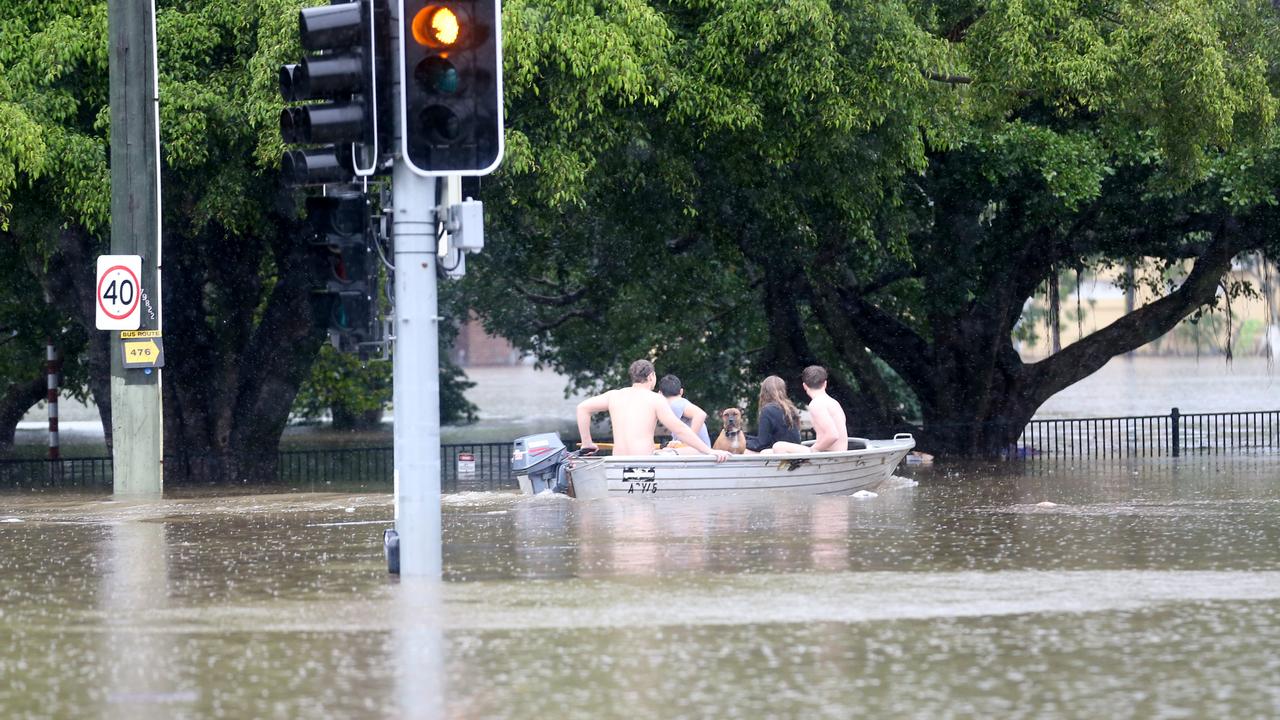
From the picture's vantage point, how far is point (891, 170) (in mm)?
22125

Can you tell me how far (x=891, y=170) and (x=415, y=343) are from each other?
12.2 meters

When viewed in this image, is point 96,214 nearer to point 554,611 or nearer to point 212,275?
point 212,275

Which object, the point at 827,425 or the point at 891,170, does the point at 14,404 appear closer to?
the point at 891,170

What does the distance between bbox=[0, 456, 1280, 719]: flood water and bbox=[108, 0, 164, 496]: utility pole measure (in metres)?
2.75

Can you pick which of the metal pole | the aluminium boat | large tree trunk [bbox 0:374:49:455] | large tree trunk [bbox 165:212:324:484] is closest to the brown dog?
the aluminium boat

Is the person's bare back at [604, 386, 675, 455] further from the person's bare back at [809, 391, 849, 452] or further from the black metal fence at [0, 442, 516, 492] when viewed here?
the black metal fence at [0, 442, 516, 492]

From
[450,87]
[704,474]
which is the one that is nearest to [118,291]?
[704,474]

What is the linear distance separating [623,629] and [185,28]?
524 inches

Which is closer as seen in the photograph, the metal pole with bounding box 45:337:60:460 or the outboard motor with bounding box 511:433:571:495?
the outboard motor with bounding box 511:433:571:495

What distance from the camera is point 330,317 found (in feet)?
36.4

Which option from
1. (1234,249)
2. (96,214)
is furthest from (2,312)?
(1234,249)

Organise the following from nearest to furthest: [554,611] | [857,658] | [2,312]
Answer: [857,658]
[554,611]
[2,312]

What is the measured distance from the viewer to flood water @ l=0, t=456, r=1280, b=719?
299 inches

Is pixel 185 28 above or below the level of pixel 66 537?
above
